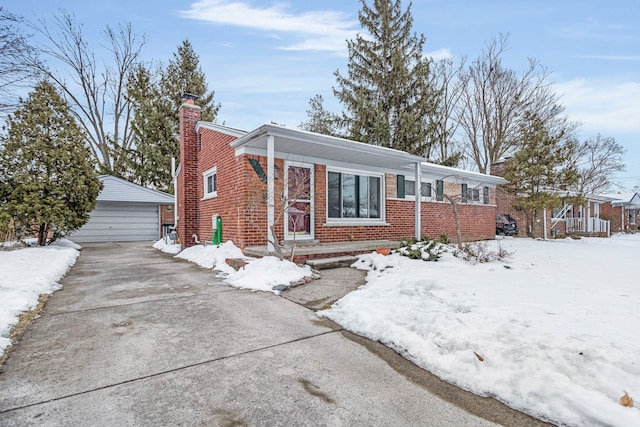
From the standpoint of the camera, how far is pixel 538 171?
13.0 m

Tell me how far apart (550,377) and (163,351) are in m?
3.06

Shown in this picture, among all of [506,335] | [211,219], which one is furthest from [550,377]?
[211,219]

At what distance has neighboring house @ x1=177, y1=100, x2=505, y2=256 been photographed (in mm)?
7516

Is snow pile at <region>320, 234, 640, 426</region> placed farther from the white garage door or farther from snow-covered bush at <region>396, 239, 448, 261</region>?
the white garage door

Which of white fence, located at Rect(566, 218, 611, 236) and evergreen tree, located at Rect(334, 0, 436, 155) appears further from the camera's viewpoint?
white fence, located at Rect(566, 218, 611, 236)

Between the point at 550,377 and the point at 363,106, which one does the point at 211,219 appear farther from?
the point at 363,106

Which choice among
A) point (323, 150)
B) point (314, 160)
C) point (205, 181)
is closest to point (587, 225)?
point (314, 160)

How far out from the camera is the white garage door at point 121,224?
16.5 m

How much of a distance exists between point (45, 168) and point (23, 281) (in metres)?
6.92

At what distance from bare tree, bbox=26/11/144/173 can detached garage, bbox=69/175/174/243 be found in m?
6.02

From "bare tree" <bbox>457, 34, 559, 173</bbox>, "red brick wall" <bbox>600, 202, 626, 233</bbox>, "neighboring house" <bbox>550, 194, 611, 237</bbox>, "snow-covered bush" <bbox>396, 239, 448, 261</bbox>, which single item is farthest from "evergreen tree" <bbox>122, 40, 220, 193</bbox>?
"red brick wall" <bbox>600, 202, 626, 233</bbox>

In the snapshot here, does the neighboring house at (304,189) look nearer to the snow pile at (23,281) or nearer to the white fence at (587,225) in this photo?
the snow pile at (23,281)

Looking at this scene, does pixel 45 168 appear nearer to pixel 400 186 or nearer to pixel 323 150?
pixel 323 150

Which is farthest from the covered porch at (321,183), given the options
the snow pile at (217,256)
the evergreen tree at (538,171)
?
the evergreen tree at (538,171)
